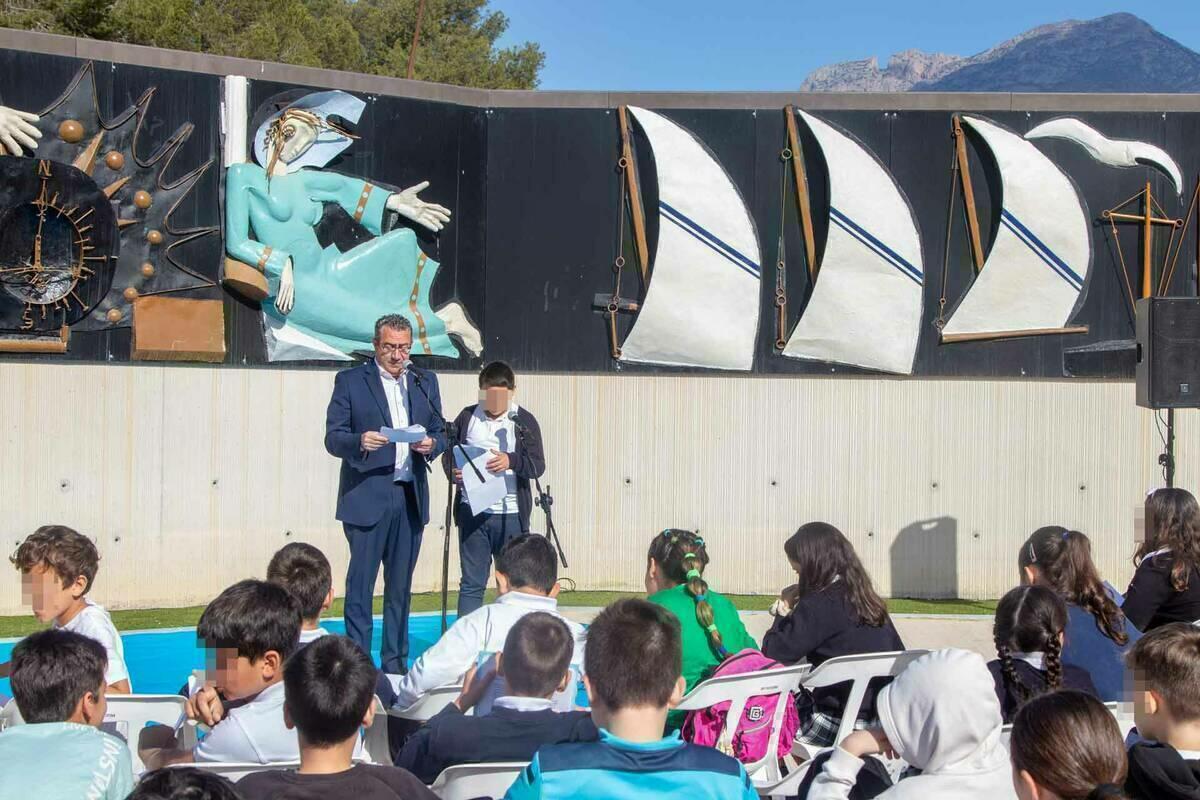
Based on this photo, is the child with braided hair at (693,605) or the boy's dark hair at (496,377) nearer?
the child with braided hair at (693,605)

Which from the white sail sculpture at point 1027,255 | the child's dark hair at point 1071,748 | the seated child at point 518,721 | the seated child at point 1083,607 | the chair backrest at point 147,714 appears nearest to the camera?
the child's dark hair at point 1071,748

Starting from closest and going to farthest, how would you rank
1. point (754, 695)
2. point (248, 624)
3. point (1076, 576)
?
point (248, 624), point (754, 695), point (1076, 576)

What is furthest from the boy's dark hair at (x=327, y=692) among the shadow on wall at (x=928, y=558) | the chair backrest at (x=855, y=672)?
the shadow on wall at (x=928, y=558)

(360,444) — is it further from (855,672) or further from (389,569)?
(855,672)

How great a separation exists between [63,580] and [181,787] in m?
2.43

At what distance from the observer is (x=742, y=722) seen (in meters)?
3.72

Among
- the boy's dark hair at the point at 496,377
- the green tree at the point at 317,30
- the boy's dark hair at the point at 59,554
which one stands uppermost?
the green tree at the point at 317,30

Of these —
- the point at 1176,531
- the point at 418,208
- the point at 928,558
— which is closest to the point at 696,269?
the point at 418,208

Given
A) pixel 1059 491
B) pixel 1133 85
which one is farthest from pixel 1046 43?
pixel 1059 491

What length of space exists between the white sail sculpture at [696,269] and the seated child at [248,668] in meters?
5.95

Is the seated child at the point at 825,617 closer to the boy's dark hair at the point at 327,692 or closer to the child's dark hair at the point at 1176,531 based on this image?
the child's dark hair at the point at 1176,531

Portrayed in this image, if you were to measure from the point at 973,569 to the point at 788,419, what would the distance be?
176 cm

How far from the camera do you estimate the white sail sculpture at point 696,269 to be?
8953 millimetres

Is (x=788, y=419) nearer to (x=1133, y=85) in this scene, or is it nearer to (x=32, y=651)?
(x=32, y=651)
